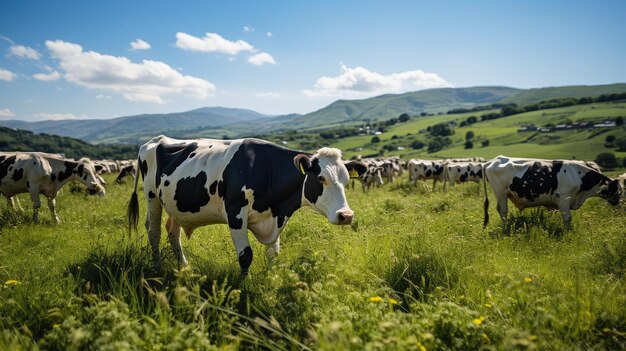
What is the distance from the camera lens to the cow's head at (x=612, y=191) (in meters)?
9.49

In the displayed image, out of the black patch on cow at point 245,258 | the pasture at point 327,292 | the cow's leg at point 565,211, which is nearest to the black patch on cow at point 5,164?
the pasture at point 327,292

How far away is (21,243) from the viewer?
7398 millimetres

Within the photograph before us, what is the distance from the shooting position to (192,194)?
→ 18.4 feet

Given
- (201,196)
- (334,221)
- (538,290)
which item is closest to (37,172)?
(201,196)

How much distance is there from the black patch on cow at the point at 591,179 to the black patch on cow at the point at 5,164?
17.2m

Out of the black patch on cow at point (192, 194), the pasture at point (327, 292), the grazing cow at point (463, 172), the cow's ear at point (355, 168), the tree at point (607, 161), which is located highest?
the cow's ear at point (355, 168)

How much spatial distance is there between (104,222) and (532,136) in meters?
103

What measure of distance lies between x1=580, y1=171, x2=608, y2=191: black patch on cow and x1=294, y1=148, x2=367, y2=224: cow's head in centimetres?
797

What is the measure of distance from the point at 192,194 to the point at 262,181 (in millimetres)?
1294

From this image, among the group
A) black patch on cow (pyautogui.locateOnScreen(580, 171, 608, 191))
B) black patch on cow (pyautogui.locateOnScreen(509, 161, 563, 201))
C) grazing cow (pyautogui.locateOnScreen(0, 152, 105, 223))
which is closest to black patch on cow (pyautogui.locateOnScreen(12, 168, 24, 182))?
grazing cow (pyautogui.locateOnScreen(0, 152, 105, 223))

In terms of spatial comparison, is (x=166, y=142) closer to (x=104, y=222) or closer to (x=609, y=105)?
(x=104, y=222)

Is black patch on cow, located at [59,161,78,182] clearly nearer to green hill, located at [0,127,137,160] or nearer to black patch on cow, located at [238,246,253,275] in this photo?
black patch on cow, located at [238,246,253,275]

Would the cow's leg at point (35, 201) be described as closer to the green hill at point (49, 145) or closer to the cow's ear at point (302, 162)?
the cow's ear at point (302, 162)

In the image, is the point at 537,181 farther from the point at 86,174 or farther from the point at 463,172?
the point at 463,172
